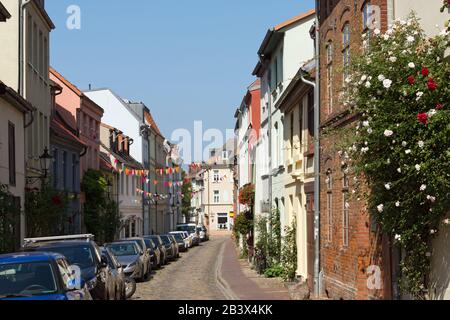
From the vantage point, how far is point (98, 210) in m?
42.4

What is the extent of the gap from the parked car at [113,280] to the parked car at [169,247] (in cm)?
2279

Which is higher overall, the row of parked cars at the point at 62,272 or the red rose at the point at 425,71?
the red rose at the point at 425,71

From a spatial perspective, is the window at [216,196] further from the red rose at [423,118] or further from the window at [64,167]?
the red rose at [423,118]

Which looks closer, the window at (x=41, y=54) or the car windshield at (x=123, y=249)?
the car windshield at (x=123, y=249)

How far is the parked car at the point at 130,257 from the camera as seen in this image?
26.9 metres

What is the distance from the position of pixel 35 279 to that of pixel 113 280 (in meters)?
5.38

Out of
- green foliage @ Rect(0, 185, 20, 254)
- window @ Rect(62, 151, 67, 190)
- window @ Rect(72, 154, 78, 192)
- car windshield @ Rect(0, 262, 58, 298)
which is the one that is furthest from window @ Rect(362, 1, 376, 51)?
window @ Rect(72, 154, 78, 192)

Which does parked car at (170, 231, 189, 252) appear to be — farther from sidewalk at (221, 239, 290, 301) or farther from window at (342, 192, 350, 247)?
window at (342, 192, 350, 247)

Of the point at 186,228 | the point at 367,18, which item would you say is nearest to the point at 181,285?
the point at 367,18

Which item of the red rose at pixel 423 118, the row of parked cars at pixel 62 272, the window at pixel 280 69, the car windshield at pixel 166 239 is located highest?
the window at pixel 280 69

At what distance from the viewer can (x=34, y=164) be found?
29.4 m

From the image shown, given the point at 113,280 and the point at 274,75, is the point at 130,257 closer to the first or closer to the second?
the point at 274,75

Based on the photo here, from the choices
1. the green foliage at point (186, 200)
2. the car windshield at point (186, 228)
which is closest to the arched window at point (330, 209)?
the car windshield at point (186, 228)
